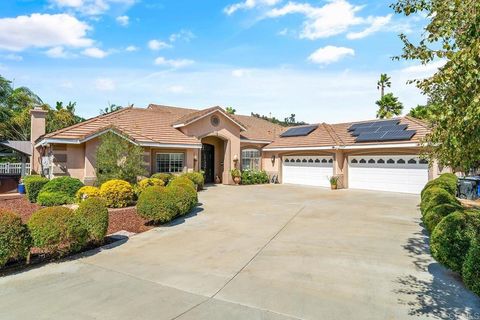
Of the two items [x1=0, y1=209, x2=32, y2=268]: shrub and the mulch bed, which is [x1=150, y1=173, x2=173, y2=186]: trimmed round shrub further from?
[x1=0, y1=209, x2=32, y2=268]: shrub

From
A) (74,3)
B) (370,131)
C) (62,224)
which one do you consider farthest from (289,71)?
(62,224)

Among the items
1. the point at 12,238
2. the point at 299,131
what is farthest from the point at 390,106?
the point at 12,238

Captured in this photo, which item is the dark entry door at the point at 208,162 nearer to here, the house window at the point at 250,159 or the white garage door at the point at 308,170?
the house window at the point at 250,159

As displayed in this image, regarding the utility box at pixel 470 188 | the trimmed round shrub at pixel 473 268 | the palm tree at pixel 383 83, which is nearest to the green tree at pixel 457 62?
the trimmed round shrub at pixel 473 268

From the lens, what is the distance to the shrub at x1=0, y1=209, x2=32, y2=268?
6.30 meters

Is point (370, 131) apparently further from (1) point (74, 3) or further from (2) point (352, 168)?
(1) point (74, 3)

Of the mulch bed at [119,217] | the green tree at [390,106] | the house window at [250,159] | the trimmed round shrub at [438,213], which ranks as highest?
the green tree at [390,106]

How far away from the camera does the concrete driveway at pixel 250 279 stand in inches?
193

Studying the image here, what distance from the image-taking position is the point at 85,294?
214 inches

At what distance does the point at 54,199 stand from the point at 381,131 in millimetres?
20203

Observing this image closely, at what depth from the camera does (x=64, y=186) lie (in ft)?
48.5

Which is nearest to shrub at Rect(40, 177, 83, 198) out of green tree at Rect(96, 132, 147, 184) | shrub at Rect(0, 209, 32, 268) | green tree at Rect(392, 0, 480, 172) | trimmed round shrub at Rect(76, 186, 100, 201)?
trimmed round shrub at Rect(76, 186, 100, 201)

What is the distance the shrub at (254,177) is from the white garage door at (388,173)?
7060 mm

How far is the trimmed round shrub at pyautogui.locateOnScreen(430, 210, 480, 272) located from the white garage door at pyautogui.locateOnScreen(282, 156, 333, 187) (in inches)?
663
